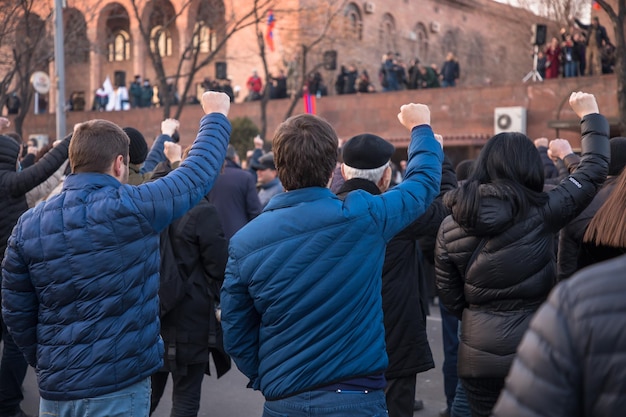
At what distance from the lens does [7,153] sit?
19.4 ft

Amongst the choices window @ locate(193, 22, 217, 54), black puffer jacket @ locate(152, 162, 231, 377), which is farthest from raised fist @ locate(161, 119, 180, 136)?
window @ locate(193, 22, 217, 54)

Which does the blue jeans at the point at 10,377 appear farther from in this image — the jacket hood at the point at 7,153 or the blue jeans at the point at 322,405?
the blue jeans at the point at 322,405

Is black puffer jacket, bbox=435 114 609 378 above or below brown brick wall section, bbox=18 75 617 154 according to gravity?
below

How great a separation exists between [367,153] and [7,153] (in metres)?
2.84

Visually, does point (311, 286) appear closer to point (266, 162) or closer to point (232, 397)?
point (232, 397)

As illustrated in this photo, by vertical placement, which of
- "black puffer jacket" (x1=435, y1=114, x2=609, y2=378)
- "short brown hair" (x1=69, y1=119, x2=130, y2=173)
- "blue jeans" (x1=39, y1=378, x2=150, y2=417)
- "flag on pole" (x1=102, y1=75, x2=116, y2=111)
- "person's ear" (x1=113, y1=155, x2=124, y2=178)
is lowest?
"blue jeans" (x1=39, y1=378, x2=150, y2=417)

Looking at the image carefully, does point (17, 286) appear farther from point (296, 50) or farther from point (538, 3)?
point (538, 3)

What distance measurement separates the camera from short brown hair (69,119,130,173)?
3.42m

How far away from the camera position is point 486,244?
3885mm

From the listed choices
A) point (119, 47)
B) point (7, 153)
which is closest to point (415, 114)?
point (7, 153)

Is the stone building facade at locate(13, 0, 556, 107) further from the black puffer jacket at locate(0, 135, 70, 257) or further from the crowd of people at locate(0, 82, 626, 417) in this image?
the crowd of people at locate(0, 82, 626, 417)

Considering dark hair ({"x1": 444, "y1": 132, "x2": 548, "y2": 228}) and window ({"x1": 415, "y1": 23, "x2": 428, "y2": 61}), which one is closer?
dark hair ({"x1": 444, "y1": 132, "x2": 548, "y2": 228})

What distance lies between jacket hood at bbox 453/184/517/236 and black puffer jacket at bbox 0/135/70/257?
279 centimetres

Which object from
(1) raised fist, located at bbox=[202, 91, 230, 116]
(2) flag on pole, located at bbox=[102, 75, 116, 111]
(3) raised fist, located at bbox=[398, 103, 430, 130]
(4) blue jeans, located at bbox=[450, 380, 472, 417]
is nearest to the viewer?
(3) raised fist, located at bbox=[398, 103, 430, 130]
